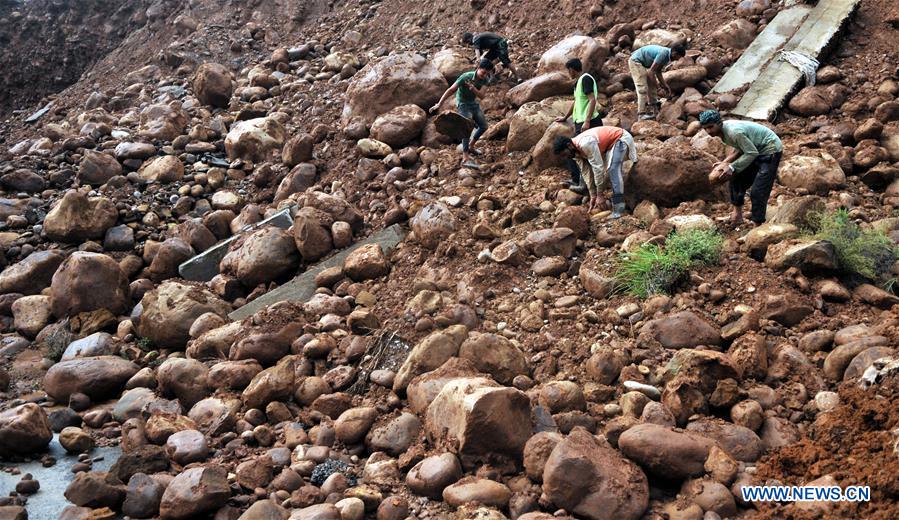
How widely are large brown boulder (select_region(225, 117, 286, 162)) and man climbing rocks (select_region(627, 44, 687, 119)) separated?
175 inches

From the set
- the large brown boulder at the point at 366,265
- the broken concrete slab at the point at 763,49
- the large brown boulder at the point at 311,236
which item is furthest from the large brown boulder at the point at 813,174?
Answer: the large brown boulder at the point at 311,236

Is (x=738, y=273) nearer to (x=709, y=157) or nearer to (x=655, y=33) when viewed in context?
(x=709, y=157)

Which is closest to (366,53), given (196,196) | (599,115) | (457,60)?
(457,60)

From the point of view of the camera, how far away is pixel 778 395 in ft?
13.3

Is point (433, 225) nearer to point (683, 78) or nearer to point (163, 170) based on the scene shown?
point (683, 78)

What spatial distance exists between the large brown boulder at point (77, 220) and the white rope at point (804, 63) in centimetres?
747

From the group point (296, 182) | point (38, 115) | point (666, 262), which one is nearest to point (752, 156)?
point (666, 262)

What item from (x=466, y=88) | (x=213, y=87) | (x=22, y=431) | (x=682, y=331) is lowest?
(x=682, y=331)

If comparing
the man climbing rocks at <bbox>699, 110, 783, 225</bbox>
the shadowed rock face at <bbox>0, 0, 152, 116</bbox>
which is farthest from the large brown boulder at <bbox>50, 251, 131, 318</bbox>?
the shadowed rock face at <bbox>0, 0, 152, 116</bbox>

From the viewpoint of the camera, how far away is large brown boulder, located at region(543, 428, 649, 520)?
3336 mm

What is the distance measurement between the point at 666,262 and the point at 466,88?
3346mm

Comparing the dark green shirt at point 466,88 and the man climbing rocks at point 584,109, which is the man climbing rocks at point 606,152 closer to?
the man climbing rocks at point 584,109

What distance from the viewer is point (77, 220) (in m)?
7.96

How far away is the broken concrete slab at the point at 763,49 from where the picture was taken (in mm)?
7922
